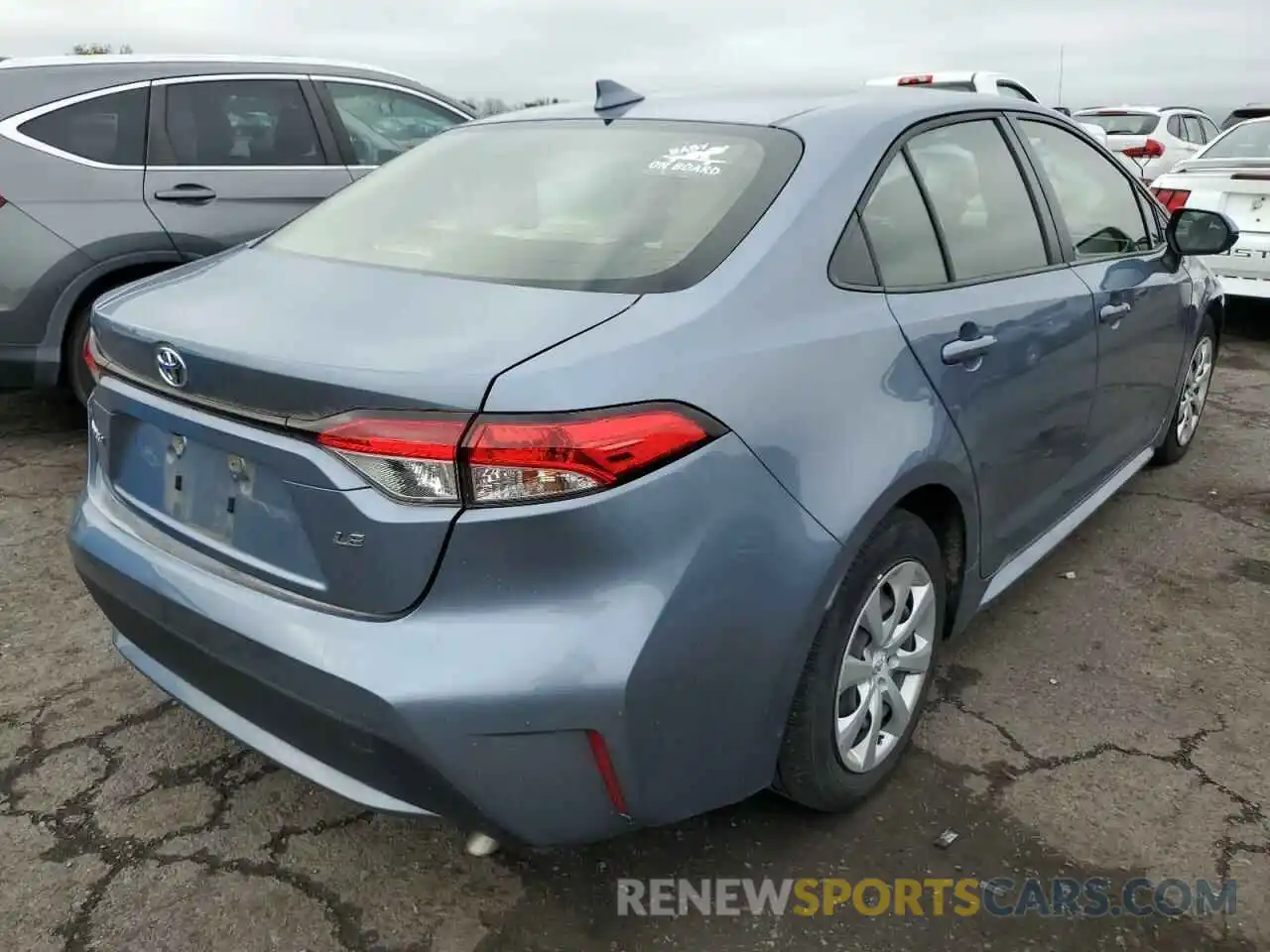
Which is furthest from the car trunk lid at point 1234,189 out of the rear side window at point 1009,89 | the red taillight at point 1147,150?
the red taillight at point 1147,150

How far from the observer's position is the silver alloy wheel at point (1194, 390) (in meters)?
4.44

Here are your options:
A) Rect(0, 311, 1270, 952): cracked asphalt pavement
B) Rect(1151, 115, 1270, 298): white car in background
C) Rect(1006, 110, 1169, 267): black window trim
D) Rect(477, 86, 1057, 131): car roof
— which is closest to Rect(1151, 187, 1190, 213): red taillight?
Rect(1151, 115, 1270, 298): white car in background

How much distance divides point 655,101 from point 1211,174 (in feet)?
18.5

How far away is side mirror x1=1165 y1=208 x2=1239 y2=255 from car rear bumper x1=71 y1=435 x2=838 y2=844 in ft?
8.57

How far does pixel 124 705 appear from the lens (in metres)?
2.81

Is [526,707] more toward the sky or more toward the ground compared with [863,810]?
more toward the sky

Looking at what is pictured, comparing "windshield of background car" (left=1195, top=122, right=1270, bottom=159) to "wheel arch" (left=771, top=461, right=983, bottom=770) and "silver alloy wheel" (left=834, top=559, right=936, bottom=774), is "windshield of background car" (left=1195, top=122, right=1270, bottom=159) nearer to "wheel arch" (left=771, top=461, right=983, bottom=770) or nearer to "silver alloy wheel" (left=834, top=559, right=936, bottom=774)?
"wheel arch" (left=771, top=461, right=983, bottom=770)

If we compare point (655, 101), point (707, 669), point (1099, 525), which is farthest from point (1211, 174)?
point (707, 669)

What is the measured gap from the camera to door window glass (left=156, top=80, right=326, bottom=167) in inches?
193

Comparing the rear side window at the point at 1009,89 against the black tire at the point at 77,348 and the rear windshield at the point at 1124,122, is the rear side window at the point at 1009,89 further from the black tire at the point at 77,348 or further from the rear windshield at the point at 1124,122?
the black tire at the point at 77,348

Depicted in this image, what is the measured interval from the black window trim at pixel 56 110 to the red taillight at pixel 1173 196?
20.0 ft

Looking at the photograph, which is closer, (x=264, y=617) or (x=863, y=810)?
(x=264, y=617)

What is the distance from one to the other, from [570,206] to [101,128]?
3.36m

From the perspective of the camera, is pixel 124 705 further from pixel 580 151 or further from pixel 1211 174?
pixel 1211 174
